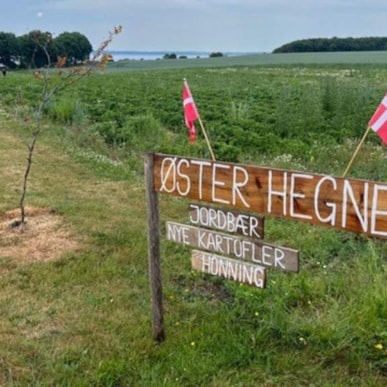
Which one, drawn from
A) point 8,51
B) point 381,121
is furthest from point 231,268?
point 8,51

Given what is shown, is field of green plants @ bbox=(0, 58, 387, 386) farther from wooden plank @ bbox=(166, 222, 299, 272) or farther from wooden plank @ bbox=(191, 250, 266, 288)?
wooden plank @ bbox=(166, 222, 299, 272)

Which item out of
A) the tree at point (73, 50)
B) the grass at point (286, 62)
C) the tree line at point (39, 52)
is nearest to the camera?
the tree line at point (39, 52)

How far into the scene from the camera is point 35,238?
531 centimetres

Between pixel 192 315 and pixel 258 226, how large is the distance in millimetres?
1037

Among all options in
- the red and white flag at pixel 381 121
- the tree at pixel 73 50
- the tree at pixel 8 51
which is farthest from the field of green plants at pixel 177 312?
the tree at pixel 8 51

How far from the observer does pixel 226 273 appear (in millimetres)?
3191

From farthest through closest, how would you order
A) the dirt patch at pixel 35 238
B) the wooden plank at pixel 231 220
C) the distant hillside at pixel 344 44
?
the distant hillside at pixel 344 44 < the dirt patch at pixel 35 238 < the wooden plank at pixel 231 220

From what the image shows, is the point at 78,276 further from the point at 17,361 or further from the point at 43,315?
the point at 17,361

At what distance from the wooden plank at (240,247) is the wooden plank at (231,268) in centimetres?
4

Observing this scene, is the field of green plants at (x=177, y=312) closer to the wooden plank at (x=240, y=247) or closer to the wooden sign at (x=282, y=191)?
the wooden plank at (x=240, y=247)

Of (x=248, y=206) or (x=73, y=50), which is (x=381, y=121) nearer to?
(x=248, y=206)

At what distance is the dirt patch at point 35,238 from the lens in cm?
493

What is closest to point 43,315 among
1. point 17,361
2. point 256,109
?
point 17,361

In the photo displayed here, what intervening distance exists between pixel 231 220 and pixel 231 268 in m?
0.29
